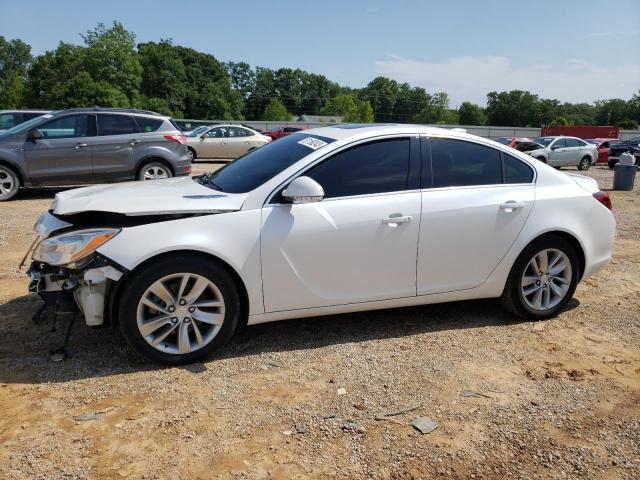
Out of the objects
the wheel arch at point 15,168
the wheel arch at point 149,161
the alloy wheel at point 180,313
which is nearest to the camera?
the alloy wheel at point 180,313

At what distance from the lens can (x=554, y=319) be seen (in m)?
4.56

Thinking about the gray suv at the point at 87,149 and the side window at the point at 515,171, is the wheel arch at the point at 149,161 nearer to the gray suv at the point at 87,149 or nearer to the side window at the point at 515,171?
the gray suv at the point at 87,149

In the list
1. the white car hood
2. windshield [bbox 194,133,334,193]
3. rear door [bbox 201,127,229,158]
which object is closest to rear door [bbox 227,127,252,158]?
rear door [bbox 201,127,229,158]

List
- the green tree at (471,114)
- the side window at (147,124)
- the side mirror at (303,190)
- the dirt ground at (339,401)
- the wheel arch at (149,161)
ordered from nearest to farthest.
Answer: the dirt ground at (339,401) < the side mirror at (303,190) < the wheel arch at (149,161) < the side window at (147,124) < the green tree at (471,114)

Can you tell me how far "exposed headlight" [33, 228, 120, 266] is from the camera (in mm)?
3260

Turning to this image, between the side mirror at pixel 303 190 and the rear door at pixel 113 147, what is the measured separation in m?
7.91

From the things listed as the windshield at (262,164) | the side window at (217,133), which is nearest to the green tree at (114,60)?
the side window at (217,133)

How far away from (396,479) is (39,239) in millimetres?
2768

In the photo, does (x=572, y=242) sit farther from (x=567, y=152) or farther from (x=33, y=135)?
(x=567, y=152)

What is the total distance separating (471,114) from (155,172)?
120 meters

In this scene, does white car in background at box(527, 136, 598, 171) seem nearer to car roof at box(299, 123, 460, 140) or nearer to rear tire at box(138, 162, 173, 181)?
rear tire at box(138, 162, 173, 181)

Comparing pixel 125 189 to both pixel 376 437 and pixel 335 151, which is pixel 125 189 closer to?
pixel 335 151

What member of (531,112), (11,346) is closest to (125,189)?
(11,346)

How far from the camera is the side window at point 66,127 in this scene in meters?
9.97
